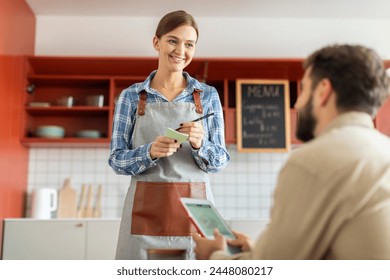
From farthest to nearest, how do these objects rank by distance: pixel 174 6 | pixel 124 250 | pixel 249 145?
pixel 249 145, pixel 174 6, pixel 124 250

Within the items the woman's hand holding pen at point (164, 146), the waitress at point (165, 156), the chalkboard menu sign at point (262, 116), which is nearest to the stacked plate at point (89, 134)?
the chalkboard menu sign at point (262, 116)

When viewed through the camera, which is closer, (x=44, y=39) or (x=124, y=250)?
(x=124, y=250)

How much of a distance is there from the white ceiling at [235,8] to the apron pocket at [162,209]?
1.17 m

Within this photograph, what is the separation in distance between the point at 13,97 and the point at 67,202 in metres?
0.65

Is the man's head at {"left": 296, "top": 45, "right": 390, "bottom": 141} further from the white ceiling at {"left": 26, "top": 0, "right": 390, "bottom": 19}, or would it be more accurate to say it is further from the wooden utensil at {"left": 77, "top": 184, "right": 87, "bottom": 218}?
the wooden utensil at {"left": 77, "top": 184, "right": 87, "bottom": 218}

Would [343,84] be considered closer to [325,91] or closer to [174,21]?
[325,91]

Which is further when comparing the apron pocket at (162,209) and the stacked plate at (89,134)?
the stacked plate at (89,134)

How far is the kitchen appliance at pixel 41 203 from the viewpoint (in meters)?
2.65

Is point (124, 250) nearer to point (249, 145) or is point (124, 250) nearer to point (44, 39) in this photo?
point (249, 145)

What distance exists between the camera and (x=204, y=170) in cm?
106

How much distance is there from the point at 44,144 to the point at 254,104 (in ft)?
3.91

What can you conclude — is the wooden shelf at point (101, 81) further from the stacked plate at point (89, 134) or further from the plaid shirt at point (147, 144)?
the plaid shirt at point (147, 144)
